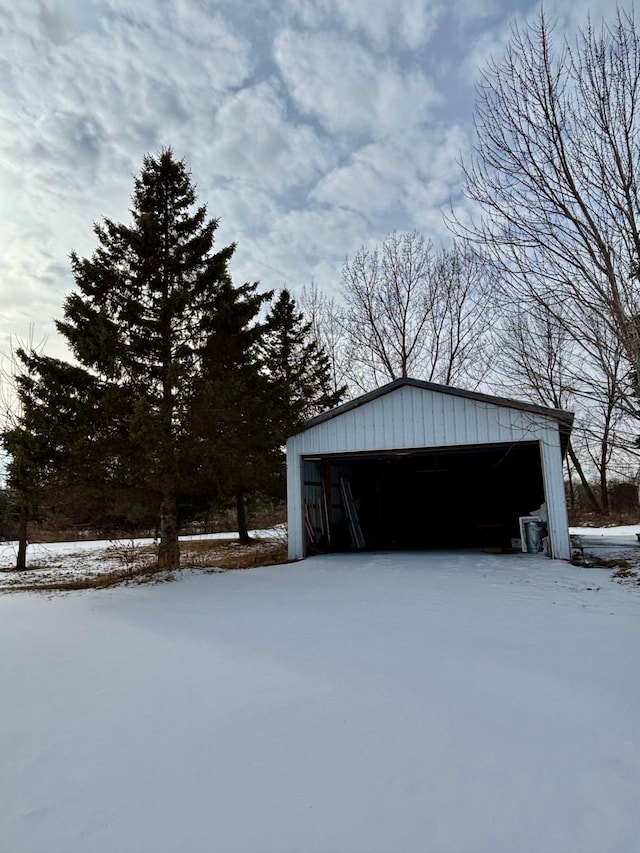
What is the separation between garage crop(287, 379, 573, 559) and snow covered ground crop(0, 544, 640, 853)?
3489 millimetres

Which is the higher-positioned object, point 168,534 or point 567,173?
point 567,173

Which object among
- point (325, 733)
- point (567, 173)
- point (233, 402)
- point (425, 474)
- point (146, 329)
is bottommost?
point (325, 733)

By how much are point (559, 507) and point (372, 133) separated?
7758mm

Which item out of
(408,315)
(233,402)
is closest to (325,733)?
(233,402)

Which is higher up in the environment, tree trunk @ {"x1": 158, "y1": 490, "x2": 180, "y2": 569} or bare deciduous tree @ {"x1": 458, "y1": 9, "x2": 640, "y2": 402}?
bare deciduous tree @ {"x1": 458, "y1": 9, "x2": 640, "y2": 402}

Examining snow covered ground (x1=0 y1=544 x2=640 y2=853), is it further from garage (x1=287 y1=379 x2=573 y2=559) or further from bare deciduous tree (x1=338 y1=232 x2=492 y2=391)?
bare deciduous tree (x1=338 y1=232 x2=492 y2=391)

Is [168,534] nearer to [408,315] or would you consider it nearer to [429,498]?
[429,498]

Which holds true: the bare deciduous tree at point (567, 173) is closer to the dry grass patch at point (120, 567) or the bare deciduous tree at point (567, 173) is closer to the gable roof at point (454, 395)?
the gable roof at point (454, 395)

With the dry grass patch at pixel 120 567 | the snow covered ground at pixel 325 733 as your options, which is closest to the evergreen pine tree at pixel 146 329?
the dry grass patch at pixel 120 567

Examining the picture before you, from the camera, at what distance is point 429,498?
16125 mm

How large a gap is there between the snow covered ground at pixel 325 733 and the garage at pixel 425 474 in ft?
11.4

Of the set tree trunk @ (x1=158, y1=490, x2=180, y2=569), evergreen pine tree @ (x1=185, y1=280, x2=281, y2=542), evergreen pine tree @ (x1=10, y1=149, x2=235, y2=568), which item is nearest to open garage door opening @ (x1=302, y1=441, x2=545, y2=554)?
evergreen pine tree @ (x1=185, y1=280, x2=281, y2=542)

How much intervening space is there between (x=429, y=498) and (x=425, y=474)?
0.88 m

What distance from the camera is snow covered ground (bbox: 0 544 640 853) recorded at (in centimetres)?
190
